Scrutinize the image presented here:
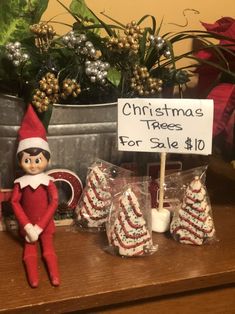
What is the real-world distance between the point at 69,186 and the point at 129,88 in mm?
196

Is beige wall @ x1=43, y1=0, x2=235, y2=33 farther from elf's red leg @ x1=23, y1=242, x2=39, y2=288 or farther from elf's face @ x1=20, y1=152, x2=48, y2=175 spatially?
elf's red leg @ x1=23, y1=242, x2=39, y2=288

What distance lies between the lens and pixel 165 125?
0.71 metres

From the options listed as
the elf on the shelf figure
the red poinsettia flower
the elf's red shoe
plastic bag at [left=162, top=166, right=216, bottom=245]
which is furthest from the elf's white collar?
the red poinsettia flower

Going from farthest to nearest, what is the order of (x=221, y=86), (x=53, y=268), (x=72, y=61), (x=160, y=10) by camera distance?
(x=160, y=10), (x=221, y=86), (x=72, y=61), (x=53, y=268)

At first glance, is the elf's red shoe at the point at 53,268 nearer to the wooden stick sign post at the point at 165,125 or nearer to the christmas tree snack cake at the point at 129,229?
the christmas tree snack cake at the point at 129,229

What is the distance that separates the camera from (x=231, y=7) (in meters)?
1.10

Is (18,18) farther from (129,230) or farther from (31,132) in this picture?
(129,230)

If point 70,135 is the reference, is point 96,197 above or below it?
below

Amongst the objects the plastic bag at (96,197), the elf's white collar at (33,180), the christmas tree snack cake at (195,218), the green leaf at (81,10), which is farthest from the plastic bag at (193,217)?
the green leaf at (81,10)

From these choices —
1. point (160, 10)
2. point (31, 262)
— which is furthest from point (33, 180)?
point (160, 10)

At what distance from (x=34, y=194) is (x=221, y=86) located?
15.5 inches

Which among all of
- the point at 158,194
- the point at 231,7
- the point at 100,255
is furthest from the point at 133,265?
the point at 231,7

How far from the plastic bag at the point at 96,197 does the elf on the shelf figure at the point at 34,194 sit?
7cm

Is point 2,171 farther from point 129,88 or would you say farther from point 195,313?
point 195,313
